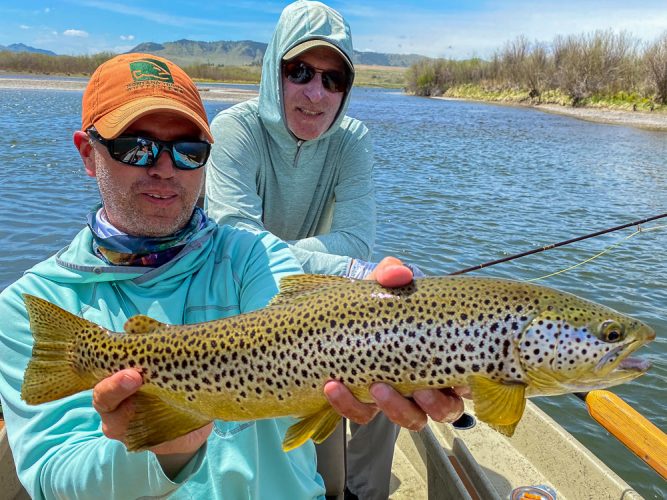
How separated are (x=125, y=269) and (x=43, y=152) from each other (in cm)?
2264

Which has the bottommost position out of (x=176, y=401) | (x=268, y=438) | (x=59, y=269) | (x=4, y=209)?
(x=4, y=209)

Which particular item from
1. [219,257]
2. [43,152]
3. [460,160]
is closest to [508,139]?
[460,160]

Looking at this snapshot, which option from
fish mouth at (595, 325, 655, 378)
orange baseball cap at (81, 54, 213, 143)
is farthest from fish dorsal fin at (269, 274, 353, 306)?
fish mouth at (595, 325, 655, 378)

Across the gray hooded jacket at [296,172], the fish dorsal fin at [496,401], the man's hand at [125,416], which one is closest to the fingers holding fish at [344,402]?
the fish dorsal fin at [496,401]

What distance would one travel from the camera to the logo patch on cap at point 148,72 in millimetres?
2695

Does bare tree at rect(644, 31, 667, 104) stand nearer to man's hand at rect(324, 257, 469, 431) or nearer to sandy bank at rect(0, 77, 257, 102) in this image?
sandy bank at rect(0, 77, 257, 102)

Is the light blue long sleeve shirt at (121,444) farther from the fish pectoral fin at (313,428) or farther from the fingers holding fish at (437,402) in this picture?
the fingers holding fish at (437,402)

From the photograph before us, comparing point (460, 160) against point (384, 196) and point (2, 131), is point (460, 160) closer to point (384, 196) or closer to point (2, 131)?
point (384, 196)

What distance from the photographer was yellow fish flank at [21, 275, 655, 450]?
2.16 metres

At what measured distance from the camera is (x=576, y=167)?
23609 millimetres

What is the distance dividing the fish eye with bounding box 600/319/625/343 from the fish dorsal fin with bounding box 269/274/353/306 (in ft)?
3.39

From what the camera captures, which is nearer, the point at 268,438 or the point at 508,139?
the point at 268,438

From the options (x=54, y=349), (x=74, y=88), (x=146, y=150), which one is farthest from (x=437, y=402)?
(x=74, y=88)

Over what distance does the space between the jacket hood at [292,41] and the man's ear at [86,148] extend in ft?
4.65
